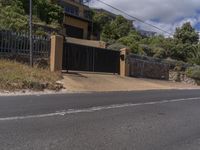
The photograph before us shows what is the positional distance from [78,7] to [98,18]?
331 cm

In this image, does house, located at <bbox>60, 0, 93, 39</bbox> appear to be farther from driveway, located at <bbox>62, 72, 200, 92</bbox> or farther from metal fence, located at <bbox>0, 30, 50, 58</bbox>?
metal fence, located at <bbox>0, 30, 50, 58</bbox>

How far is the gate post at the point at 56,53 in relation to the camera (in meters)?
20.9

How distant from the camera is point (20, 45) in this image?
20344mm

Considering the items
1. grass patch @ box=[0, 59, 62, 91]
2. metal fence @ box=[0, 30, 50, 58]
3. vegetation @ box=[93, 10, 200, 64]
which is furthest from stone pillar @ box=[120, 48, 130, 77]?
vegetation @ box=[93, 10, 200, 64]

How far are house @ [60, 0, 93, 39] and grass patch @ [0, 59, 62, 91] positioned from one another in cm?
2958

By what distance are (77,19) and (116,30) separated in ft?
17.5

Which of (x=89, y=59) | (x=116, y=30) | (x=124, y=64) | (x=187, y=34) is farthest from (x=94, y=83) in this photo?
(x=187, y=34)

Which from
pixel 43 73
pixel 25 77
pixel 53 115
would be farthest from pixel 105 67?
pixel 53 115

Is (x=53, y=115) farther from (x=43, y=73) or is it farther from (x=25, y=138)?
(x=43, y=73)

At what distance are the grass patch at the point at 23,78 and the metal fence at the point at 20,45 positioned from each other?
1294 mm

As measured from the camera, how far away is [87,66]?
24141 mm

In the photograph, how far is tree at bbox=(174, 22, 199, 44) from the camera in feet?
171

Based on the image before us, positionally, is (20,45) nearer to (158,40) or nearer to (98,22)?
(158,40)

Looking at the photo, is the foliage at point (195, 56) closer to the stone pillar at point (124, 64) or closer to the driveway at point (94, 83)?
the stone pillar at point (124, 64)
